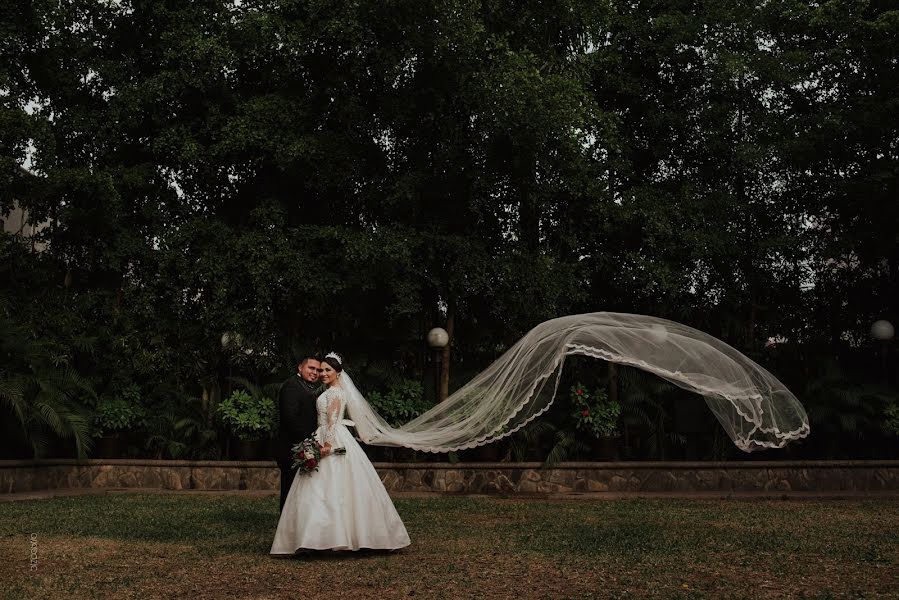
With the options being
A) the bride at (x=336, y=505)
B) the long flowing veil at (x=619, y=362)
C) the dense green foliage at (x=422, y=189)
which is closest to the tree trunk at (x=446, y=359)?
the dense green foliage at (x=422, y=189)

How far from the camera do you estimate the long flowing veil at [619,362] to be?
973cm

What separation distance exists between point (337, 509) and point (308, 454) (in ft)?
1.90

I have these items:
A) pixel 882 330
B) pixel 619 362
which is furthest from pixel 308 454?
pixel 882 330

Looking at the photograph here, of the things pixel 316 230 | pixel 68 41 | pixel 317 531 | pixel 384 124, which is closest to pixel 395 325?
pixel 316 230

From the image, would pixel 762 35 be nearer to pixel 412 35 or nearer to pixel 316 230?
pixel 412 35

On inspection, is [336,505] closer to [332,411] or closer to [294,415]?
[332,411]

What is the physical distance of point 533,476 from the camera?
1698cm

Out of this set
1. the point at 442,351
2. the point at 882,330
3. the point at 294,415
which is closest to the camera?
the point at 294,415

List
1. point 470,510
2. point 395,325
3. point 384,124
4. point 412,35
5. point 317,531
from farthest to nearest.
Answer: point 395,325, point 384,124, point 412,35, point 470,510, point 317,531

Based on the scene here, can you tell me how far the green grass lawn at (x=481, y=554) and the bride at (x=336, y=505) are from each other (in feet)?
0.58

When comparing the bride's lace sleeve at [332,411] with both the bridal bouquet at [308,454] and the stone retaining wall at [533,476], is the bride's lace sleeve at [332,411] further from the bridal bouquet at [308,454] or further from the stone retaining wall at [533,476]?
the stone retaining wall at [533,476]

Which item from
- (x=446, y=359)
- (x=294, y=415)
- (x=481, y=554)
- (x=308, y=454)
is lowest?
(x=481, y=554)

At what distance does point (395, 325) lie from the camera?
784 inches

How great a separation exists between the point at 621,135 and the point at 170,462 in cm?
1076
